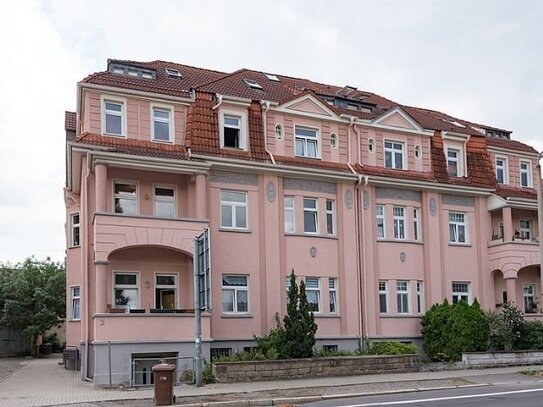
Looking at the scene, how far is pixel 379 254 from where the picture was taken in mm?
30453

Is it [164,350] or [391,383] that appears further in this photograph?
[164,350]

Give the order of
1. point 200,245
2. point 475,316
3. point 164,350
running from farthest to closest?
point 475,316
point 164,350
point 200,245

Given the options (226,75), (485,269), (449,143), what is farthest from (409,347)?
(226,75)

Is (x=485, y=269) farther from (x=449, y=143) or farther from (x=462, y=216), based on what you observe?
(x=449, y=143)

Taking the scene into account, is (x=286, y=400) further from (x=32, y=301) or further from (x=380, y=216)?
(x=32, y=301)

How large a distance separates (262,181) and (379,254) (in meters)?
6.03

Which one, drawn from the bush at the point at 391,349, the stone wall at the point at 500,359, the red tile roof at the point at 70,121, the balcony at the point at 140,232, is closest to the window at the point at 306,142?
the balcony at the point at 140,232

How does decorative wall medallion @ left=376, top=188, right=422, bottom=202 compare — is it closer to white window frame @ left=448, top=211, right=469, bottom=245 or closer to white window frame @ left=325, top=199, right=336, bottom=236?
white window frame @ left=448, top=211, right=469, bottom=245

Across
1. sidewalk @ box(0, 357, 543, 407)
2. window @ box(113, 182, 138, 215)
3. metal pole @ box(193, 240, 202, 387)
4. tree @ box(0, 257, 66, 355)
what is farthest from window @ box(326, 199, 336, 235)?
tree @ box(0, 257, 66, 355)

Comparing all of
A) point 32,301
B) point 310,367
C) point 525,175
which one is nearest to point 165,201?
point 310,367

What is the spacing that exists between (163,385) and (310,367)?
22.1 ft

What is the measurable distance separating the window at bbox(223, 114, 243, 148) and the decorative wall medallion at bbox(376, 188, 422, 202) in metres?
6.51

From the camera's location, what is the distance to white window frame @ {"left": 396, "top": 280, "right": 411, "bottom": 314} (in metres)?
30.8

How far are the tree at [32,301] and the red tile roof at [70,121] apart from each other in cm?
1453
